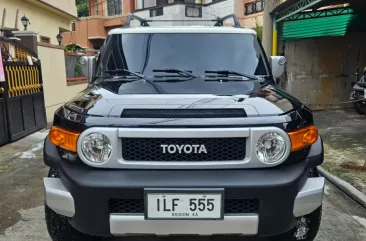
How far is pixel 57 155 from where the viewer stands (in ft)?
8.25

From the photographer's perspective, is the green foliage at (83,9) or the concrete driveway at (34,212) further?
the green foliage at (83,9)

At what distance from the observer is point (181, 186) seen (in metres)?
2.25

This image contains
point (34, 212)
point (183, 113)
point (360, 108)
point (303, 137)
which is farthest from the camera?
point (360, 108)

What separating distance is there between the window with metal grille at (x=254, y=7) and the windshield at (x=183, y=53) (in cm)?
1695

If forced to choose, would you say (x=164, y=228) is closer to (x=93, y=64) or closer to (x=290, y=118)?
(x=290, y=118)

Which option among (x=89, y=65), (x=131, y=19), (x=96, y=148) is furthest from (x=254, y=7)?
(x=96, y=148)

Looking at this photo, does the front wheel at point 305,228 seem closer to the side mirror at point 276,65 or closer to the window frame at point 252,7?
the side mirror at point 276,65

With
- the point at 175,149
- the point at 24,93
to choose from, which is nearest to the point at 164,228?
the point at 175,149

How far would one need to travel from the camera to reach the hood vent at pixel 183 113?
7.64ft

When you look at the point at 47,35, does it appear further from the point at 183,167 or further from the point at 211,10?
the point at 183,167

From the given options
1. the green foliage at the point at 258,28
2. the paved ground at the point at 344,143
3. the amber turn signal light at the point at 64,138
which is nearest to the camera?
the amber turn signal light at the point at 64,138

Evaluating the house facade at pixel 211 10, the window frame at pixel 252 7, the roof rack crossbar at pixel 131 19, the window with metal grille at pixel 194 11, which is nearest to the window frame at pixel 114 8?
the house facade at pixel 211 10

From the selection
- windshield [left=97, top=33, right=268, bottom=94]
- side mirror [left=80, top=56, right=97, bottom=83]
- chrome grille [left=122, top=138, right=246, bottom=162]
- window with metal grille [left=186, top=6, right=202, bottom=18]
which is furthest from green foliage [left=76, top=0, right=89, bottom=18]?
chrome grille [left=122, top=138, right=246, bottom=162]

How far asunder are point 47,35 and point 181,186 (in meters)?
12.8
